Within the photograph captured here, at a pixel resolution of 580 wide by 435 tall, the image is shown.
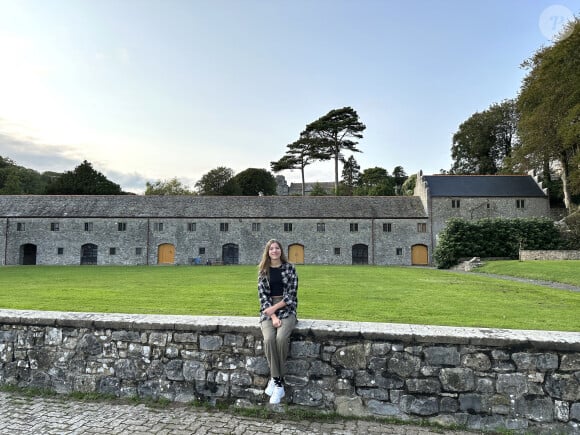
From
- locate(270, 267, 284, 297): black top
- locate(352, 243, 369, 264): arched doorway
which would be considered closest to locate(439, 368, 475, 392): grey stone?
locate(270, 267, 284, 297): black top

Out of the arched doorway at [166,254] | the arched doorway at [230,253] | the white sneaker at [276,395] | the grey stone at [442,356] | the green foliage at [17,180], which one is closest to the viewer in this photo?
the grey stone at [442,356]

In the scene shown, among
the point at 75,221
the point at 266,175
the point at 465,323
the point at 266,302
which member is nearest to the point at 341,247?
the point at 75,221

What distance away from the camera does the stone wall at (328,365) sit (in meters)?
3.79

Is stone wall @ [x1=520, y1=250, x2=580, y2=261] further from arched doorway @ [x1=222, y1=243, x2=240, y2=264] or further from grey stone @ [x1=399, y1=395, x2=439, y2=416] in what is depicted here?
grey stone @ [x1=399, y1=395, x2=439, y2=416]

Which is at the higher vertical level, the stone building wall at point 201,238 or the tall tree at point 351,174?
the tall tree at point 351,174

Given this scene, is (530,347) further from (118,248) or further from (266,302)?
(118,248)

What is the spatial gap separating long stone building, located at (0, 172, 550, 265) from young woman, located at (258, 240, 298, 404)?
29950 millimetres

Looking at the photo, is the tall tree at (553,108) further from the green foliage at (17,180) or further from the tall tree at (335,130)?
the green foliage at (17,180)

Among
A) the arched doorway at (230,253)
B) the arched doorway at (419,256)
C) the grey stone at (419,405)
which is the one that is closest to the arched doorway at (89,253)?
the arched doorway at (230,253)

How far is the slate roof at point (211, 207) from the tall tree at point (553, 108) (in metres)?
11.1

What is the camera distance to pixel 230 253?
1377 inches

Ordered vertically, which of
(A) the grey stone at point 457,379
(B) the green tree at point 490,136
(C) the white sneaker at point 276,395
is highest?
(B) the green tree at point 490,136

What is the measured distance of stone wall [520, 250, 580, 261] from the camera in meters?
23.3

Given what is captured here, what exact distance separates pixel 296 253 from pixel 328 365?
30.8 meters
